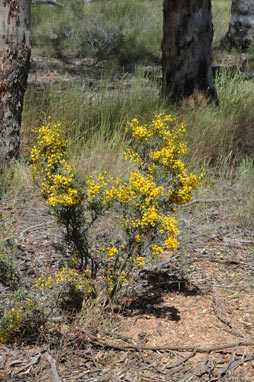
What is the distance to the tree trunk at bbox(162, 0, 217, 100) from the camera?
6.33 metres

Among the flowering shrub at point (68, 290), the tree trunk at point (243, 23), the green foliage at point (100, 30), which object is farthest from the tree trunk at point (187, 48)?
the tree trunk at point (243, 23)

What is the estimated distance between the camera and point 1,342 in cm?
270

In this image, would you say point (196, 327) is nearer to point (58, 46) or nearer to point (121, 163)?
point (121, 163)

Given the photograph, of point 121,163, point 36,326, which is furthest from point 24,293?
point 121,163

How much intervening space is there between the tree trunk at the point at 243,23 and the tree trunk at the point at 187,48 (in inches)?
202

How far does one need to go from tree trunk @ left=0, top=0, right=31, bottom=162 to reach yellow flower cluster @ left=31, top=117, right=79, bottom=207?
66.9 inches

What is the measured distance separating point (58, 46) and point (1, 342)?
921cm

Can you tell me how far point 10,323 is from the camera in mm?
2566

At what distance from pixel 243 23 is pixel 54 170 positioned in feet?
31.7

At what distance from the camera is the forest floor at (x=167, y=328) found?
2.50 metres

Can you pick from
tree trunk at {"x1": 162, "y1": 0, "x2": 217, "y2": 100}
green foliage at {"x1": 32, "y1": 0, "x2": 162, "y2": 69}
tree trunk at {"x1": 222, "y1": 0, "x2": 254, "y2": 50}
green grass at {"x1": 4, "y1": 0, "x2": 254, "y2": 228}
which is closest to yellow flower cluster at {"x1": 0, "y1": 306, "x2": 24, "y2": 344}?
green grass at {"x1": 4, "y1": 0, "x2": 254, "y2": 228}

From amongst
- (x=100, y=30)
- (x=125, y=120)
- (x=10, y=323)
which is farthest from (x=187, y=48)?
(x=10, y=323)

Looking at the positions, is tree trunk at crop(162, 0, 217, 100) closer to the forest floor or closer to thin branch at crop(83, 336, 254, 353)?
the forest floor

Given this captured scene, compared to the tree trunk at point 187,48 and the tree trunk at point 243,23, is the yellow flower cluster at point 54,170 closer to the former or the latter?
the tree trunk at point 187,48
